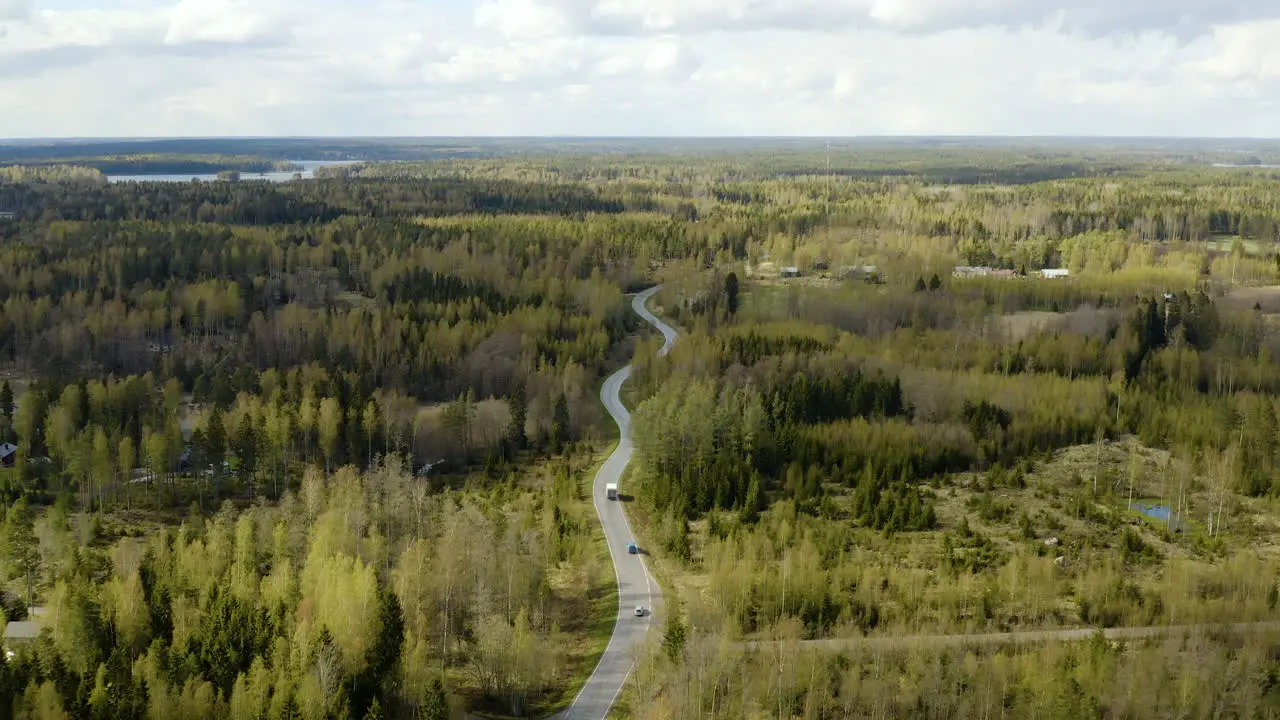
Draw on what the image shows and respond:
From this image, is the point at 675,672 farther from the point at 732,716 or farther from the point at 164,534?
the point at 164,534

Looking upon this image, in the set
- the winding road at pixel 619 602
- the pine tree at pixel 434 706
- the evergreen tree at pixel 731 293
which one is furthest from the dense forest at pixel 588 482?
the winding road at pixel 619 602

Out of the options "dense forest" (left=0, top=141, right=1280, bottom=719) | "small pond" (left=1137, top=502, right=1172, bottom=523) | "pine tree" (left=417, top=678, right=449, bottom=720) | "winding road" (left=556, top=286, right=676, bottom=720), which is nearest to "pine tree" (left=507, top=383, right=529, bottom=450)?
"dense forest" (left=0, top=141, right=1280, bottom=719)

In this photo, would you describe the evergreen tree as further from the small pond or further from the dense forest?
the small pond

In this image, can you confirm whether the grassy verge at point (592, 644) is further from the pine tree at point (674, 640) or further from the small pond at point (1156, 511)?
the small pond at point (1156, 511)

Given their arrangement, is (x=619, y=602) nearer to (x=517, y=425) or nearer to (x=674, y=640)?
(x=674, y=640)

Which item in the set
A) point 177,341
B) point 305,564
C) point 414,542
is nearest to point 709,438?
point 414,542
